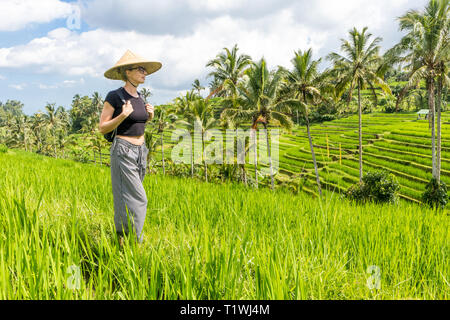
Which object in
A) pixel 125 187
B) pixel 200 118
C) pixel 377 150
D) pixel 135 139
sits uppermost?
pixel 200 118

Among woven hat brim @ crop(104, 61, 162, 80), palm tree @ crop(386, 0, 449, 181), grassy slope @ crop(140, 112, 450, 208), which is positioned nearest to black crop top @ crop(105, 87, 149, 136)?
woven hat brim @ crop(104, 61, 162, 80)

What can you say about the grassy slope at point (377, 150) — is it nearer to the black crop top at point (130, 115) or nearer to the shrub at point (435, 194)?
the shrub at point (435, 194)

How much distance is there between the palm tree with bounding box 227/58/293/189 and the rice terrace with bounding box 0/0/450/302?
116 mm

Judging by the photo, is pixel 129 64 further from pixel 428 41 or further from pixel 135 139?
pixel 428 41

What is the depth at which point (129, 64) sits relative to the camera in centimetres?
226

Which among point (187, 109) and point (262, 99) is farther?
point (187, 109)

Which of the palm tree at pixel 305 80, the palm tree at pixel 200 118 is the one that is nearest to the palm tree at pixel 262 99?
the palm tree at pixel 305 80

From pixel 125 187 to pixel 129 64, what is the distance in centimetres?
101

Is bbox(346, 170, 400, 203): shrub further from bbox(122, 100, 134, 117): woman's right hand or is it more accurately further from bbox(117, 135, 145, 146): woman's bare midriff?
bbox(122, 100, 134, 117): woman's right hand

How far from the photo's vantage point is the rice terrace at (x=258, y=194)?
4.39ft

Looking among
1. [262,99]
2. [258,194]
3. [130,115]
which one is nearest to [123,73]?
[130,115]

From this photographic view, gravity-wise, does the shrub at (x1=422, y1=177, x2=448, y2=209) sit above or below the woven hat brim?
below

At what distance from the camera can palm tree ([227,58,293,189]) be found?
23625 millimetres
